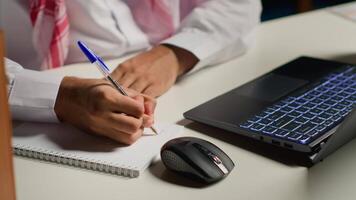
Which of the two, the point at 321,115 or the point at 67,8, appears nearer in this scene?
the point at 321,115

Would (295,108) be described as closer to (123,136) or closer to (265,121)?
(265,121)

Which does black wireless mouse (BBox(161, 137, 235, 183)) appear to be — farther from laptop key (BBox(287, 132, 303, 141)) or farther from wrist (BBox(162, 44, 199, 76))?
wrist (BBox(162, 44, 199, 76))

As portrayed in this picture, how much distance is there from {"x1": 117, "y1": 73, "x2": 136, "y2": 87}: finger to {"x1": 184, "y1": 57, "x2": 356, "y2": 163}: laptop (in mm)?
153

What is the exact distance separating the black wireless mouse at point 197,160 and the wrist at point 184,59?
0.41m

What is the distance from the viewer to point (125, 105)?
87cm

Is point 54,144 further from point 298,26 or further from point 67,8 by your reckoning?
point 298,26

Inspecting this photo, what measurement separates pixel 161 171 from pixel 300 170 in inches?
7.7

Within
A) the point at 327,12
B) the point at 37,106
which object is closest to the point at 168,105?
the point at 37,106

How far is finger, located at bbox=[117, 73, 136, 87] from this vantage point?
1062mm

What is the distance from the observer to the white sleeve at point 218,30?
4.11ft

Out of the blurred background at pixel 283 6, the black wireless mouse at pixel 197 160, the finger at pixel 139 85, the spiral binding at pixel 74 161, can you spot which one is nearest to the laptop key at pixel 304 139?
the black wireless mouse at pixel 197 160

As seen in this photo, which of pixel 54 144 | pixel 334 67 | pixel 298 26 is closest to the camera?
pixel 54 144

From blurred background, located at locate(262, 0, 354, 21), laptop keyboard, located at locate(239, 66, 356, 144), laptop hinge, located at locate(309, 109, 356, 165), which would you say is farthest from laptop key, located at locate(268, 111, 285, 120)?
blurred background, located at locate(262, 0, 354, 21)

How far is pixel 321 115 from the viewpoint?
92 cm
